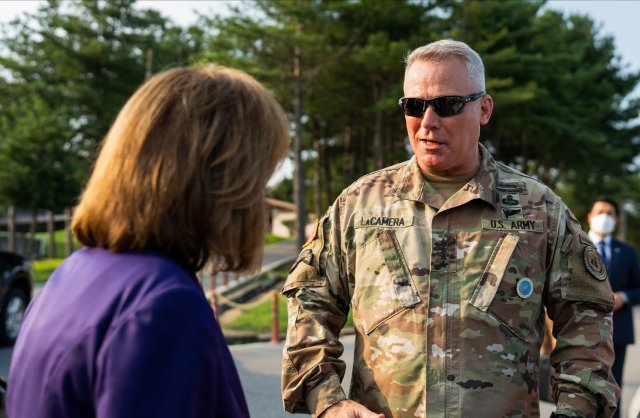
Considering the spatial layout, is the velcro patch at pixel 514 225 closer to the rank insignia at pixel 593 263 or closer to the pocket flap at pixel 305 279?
the rank insignia at pixel 593 263

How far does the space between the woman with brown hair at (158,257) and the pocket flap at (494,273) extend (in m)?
0.89

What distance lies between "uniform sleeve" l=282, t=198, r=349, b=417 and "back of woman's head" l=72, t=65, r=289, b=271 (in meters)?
0.86

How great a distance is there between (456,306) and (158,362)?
119 centimetres

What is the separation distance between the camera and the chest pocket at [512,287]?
2172mm

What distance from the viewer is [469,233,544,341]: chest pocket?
217 cm

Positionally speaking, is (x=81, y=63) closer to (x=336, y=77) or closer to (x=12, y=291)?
(x=336, y=77)

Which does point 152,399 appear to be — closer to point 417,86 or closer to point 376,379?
point 376,379

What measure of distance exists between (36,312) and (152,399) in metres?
0.32

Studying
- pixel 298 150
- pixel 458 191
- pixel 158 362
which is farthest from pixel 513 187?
pixel 298 150

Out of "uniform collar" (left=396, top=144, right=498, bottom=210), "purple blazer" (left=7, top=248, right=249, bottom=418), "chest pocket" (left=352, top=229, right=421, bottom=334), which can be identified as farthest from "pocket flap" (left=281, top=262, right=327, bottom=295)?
"purple blazer" (left=7, top=248, right=249, bottom=418)

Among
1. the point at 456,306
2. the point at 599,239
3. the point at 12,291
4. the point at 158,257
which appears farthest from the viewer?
the point at 12,291

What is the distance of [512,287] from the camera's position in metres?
2.20

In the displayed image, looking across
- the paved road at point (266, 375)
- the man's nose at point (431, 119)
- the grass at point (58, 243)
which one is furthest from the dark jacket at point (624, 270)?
the grass at point (58, 243)

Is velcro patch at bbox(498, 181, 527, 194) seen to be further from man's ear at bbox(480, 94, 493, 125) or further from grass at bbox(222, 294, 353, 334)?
grass at bbox(222, 294, 353, 334)
